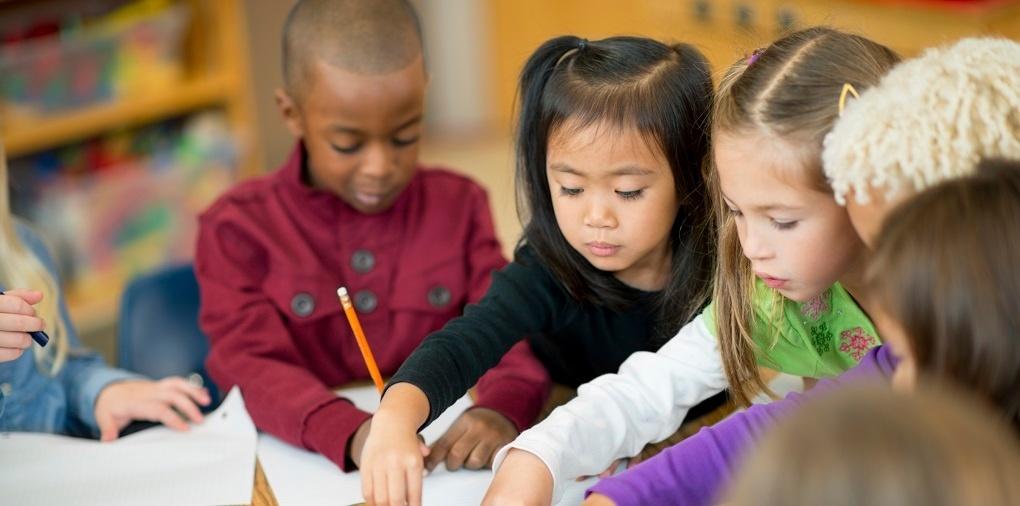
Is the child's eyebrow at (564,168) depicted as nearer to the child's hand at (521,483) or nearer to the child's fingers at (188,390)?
the child's hand at (521,483)

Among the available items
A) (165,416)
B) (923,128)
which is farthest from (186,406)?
(923,128)

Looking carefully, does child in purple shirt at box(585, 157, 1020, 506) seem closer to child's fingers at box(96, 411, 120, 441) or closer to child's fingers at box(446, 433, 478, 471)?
child's fingers at box(446, 433, 478, 471)

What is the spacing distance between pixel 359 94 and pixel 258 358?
322 mm

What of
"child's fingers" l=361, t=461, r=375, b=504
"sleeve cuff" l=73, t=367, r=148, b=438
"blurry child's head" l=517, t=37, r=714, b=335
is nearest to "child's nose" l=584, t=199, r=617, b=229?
"blurry child's head" l=517, t=37, r=714, b=335

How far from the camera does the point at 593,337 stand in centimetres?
129

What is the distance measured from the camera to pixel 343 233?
146 centimetres

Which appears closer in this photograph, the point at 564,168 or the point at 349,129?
the point at 564,168

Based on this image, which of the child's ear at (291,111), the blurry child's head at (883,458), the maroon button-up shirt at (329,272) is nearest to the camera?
the blurry child's head at (883,458)

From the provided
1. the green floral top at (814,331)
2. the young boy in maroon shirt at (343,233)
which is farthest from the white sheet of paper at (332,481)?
the green floral top at (814,331)

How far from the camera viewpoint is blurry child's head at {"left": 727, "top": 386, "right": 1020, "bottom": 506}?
1.80ft

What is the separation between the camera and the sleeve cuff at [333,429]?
1.14 m

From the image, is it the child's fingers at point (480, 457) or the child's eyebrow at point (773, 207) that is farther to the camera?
the child's fingers at point (480, 457)

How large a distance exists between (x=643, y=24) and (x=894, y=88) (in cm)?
209

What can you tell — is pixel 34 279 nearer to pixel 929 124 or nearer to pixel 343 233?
pixel 343 233
